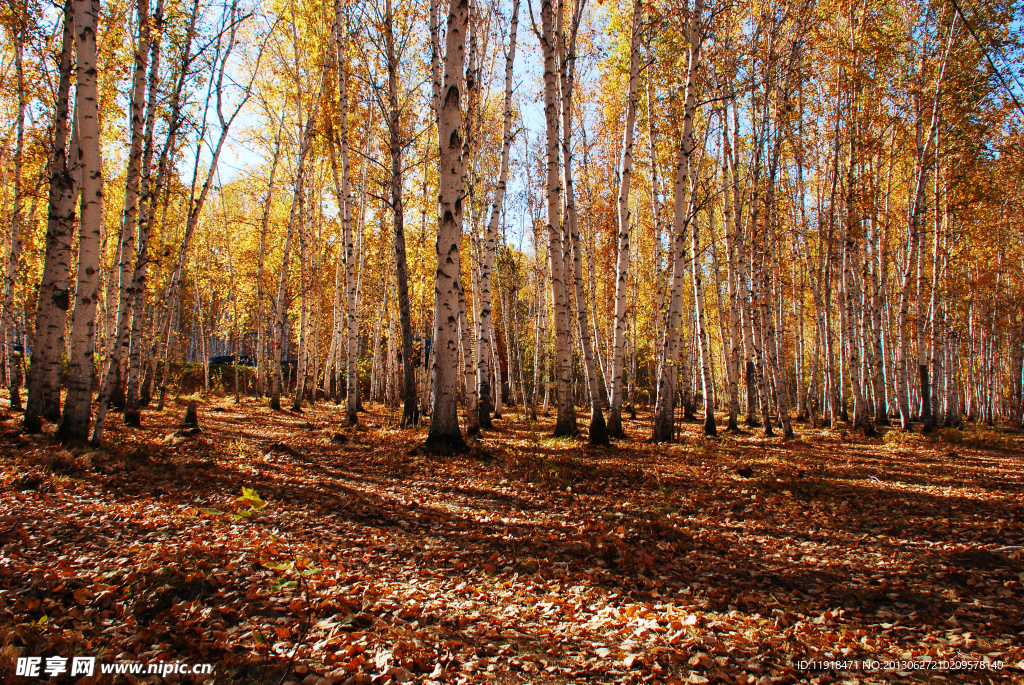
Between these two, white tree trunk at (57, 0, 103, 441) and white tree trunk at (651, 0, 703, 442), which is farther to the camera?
white tree trunk at (651, 0, 703, 442)

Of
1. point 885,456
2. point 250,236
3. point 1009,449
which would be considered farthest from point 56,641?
point 250,236

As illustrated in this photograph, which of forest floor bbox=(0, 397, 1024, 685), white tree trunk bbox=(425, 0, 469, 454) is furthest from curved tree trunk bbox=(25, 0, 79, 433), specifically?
white tree trunk bbox=(425, 0, 469, 454)

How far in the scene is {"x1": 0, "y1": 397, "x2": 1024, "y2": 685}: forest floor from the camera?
270cm

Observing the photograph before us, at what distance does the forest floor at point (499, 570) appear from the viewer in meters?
2.70

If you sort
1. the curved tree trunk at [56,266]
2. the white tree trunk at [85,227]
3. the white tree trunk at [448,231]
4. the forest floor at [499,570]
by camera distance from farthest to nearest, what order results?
the white tree trunk at [448,231]
the curved tree trunk at [56,266]
the white tree trunk at [85,227]
the forest floor at [499,570]

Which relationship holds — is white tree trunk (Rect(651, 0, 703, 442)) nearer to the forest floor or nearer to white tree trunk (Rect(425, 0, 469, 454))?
the forest floor

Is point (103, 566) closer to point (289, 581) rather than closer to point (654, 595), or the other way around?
point (289, 581)

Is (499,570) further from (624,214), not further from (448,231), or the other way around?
(624,214)

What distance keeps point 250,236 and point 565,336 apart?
61.8 ft

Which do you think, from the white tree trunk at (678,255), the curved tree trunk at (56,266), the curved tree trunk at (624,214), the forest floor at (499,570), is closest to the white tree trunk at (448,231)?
the forest floor at (499,570)

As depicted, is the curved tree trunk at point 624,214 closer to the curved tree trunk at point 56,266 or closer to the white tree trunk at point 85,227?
the white tree trunk at point 85,227

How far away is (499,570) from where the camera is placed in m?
4.17

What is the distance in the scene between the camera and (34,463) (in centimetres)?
585

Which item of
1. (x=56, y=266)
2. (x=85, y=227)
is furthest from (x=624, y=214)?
(x=56, y=266)
